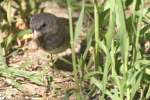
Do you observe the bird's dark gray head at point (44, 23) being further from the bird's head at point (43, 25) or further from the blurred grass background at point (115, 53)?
the blurred grass background at point (115, 53)

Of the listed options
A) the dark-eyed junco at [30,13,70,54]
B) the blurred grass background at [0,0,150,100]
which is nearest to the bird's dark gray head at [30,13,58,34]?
the dark-eyed junco at [30,13,70,54]

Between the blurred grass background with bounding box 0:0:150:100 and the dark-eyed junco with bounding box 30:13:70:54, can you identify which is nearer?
the blurred grass background with bounding box 0:0:150:100

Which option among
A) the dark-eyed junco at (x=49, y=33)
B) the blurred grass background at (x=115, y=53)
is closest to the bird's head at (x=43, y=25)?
the dark-eyed junco at (x=49, y=33)

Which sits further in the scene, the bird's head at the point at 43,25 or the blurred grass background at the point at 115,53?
the bird's head at the point at 43,25

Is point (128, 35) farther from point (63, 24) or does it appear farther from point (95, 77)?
point (63, 24)

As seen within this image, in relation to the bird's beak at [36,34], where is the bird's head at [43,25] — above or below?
above

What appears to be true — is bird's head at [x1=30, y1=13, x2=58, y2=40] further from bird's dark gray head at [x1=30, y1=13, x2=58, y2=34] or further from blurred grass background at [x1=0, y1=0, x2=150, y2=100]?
blurred grass background at [x1=0, y1=0, x2=150, y2=100]

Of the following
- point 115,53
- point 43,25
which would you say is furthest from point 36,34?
point 115,53

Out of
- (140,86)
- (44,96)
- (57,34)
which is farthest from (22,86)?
(140,86)
